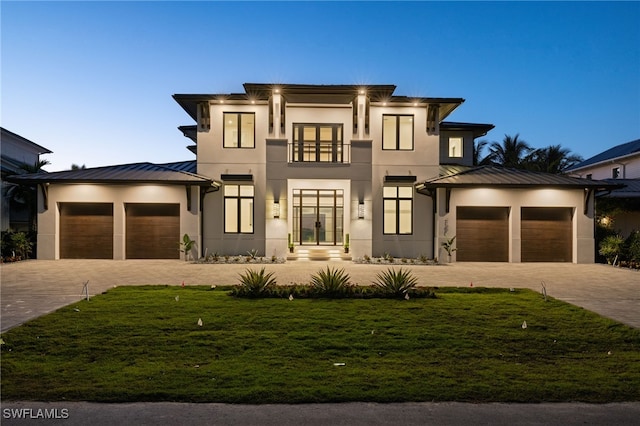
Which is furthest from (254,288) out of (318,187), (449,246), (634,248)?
(634,248)

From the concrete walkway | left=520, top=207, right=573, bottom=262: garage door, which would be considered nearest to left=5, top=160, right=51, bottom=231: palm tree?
the concrete walkway

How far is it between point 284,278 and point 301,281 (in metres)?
0.88

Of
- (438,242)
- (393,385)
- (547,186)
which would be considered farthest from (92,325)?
(547,186)

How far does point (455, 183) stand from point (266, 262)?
30.3 ft

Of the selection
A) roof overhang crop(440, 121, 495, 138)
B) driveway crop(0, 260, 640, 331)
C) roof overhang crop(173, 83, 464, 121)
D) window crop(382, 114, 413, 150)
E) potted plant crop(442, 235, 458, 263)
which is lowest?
driveway crop(0, 260, 640, 331)

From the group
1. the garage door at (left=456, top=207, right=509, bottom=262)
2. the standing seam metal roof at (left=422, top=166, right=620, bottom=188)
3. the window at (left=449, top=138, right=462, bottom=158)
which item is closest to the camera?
the standing seam metal roof at (left=422, top=166, right=620, bottom=188)

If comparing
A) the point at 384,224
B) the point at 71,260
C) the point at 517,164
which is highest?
the point at 517,164

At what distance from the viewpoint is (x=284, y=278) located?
1234 cm

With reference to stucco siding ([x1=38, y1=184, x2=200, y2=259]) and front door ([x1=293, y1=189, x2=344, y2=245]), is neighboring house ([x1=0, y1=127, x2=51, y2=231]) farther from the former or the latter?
front door ([x1=293, y1=189, x2=344, y2=245])

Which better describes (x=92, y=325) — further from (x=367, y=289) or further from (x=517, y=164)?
(x=517, y=164)

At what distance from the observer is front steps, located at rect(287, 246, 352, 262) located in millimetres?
18516

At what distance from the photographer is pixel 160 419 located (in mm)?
3631

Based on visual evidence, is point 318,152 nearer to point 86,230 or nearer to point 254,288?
point 254,288

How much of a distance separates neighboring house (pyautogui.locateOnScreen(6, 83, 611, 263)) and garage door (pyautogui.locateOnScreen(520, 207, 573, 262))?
0.05 metres
